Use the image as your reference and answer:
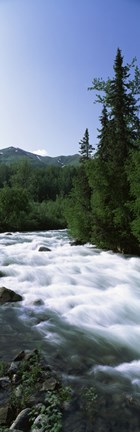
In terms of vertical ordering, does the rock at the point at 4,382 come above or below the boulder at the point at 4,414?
below

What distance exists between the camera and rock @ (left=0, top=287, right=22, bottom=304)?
37.4ft

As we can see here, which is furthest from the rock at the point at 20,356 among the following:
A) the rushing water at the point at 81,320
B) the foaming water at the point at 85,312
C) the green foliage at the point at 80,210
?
the green foliage at the point at 80,210

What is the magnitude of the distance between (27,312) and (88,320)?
76.8 inches

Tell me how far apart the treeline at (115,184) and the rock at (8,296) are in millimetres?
9510

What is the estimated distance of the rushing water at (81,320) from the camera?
7.16 m

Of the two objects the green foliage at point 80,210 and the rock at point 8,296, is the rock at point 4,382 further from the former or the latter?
the green foliage at point 80,210

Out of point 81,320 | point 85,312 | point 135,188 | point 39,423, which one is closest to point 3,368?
point 39,423

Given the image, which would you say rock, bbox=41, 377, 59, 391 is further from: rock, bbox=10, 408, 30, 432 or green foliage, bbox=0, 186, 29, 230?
green foliage, bbox=0, 186, 29, 230

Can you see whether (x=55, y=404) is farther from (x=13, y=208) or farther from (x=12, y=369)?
(x=13, y=208)

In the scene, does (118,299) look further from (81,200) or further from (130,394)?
(81,200)

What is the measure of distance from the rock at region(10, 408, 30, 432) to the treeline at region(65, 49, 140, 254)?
1460 cm

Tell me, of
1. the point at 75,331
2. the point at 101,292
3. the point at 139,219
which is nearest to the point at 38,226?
the point at 139,219

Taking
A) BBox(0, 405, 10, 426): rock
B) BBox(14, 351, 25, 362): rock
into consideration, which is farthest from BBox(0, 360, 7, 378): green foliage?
BBox(0, 405, 10, 426): rock

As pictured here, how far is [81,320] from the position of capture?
10.1m
